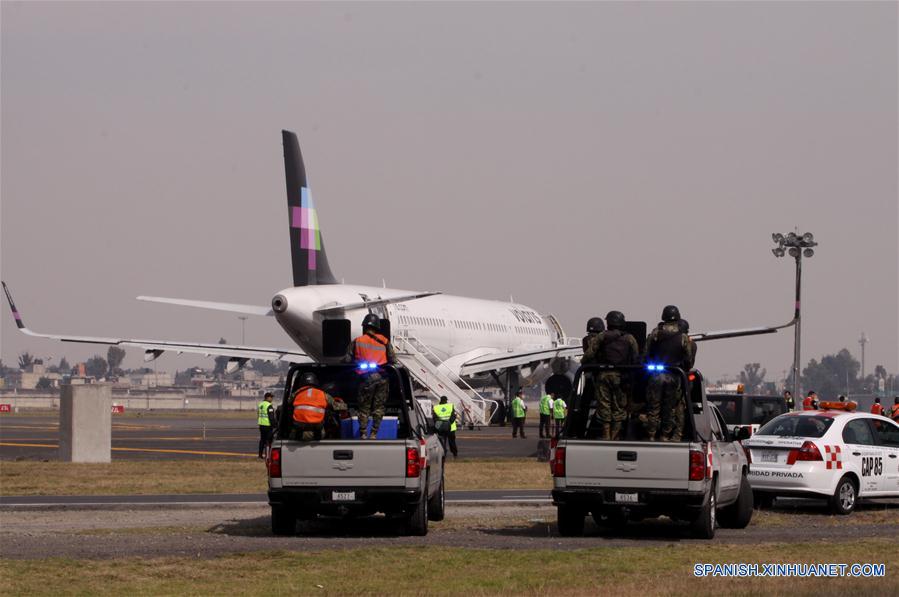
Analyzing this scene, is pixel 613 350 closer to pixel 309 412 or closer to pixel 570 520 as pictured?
pixel 570 520

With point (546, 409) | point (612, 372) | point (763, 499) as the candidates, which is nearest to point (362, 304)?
point (546, 409)

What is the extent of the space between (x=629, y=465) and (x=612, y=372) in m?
1.15

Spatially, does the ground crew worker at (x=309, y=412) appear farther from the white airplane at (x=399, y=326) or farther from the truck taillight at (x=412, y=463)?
the white airplane at (x=399, y=326)

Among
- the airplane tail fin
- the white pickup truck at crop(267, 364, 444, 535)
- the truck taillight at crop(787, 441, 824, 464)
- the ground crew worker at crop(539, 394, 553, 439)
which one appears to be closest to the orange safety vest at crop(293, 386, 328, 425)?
the white pickup truck at crop(267, 364, 444, 535)

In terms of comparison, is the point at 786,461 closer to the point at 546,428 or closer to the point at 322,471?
the point at 322,471

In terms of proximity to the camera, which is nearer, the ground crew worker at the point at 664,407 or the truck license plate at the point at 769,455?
the ground crew worker at the point at 664,407

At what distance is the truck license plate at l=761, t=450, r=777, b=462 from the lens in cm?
2183

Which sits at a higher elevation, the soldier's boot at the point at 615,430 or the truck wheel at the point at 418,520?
the soldier's boot at the point at 615,430

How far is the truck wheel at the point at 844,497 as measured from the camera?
70.6 ft

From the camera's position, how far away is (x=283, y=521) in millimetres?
18031

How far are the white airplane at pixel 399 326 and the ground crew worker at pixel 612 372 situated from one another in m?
27.2

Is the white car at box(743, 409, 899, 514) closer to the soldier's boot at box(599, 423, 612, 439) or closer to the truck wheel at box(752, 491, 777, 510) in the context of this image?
the truck wheel at box(752, 491, 777, 510)

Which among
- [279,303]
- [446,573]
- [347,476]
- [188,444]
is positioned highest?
[279,303]

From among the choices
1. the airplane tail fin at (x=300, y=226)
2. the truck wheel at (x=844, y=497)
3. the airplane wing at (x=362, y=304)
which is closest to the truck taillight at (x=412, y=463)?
the truck wheel at (x=844, y=497)
